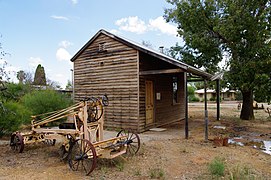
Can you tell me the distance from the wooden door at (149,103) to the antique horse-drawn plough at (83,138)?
4.12 meters

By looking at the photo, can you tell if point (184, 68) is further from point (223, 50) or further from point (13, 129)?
point (13, 129)

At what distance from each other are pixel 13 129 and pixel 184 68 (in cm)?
671

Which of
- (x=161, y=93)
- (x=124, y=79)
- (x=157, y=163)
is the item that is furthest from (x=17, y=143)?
(x=161, y=93)

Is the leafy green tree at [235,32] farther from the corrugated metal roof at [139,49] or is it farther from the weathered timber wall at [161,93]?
the weathered timber wall at [161,93]

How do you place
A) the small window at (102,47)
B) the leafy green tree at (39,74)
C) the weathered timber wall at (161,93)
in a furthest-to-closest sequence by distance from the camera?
the leafy green tree at (39,74) < the small window at (102,47) < the weathered timber wall at (161,93)

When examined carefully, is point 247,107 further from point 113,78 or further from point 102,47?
point 102,47

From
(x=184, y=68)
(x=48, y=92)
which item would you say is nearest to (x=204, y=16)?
(x=184, y=68)

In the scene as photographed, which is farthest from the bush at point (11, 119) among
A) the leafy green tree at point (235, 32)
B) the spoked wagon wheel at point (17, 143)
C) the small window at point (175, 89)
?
the leafy green tree at point (235, 32)

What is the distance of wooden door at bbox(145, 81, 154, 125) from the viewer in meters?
10.7

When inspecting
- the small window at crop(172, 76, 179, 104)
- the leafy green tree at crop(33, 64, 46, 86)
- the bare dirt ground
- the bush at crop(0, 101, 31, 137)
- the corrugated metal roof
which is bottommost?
the bare dirt ground

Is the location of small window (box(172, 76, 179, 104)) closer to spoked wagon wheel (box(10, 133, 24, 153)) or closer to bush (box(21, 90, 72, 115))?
bush (box(21, 90, 72, 115))

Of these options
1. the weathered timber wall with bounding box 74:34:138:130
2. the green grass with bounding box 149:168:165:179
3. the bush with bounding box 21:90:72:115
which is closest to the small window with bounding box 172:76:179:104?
the weathered timber wall with bounding box 74:34:138:130

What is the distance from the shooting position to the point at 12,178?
15.1ft

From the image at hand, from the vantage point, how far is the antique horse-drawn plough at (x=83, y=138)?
518 cm
